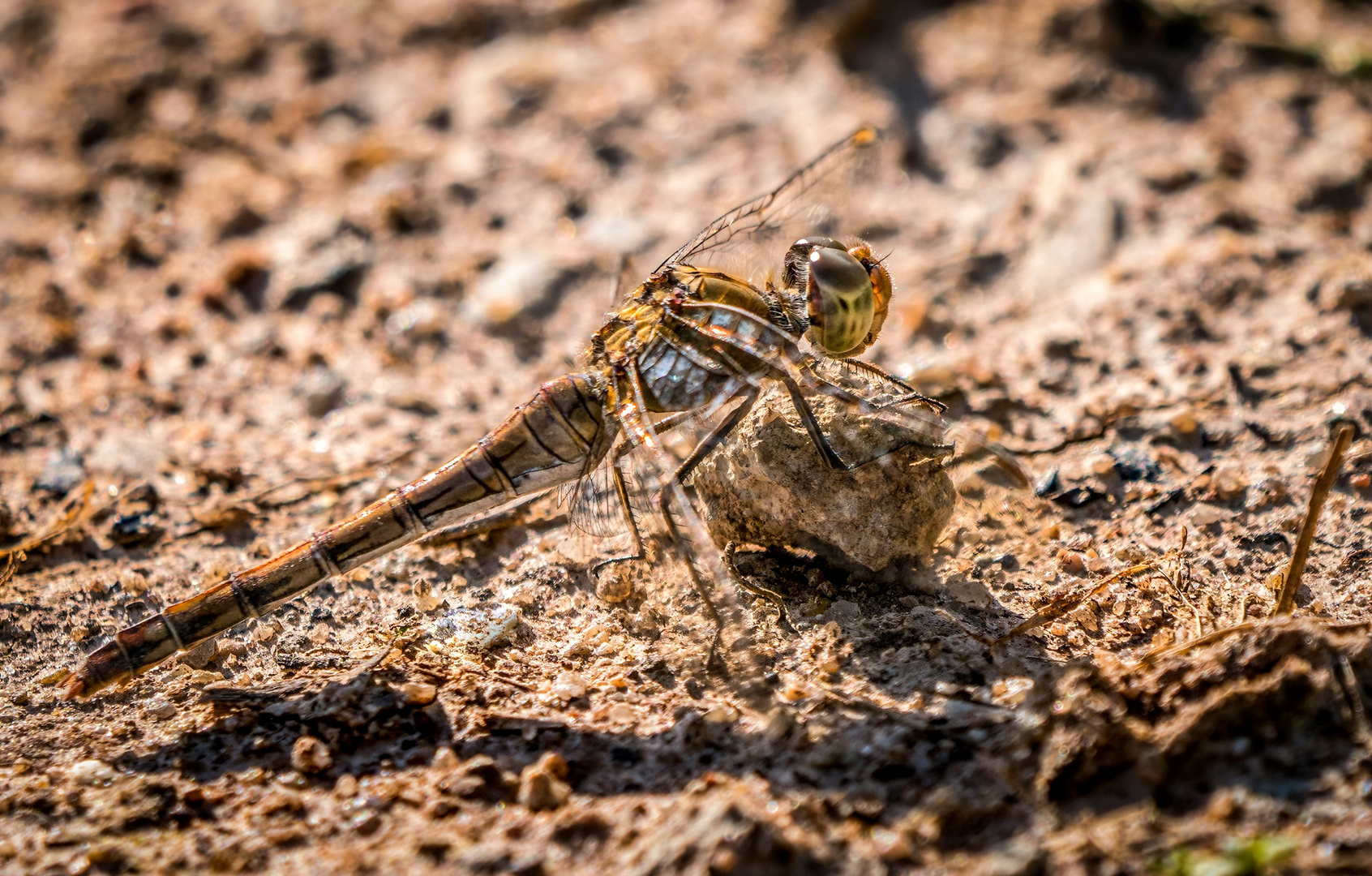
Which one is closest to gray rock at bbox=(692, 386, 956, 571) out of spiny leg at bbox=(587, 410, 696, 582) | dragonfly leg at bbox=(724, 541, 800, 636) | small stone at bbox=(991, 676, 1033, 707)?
dragonfly leg at bbox=(724, 541, 800, 636)

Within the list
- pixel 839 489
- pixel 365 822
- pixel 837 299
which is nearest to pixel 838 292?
pixel 837 299

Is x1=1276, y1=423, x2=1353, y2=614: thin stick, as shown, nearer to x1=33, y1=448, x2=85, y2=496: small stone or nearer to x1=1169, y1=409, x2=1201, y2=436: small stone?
x1=1169, y1=409, x2=1201, y2=436: small stone

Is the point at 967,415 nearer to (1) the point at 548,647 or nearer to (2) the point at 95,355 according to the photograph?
(1) the point at 548,647

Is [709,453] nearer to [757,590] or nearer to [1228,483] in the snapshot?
[757,590]

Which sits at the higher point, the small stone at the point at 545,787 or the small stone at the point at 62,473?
the small stone at the point at 62,473

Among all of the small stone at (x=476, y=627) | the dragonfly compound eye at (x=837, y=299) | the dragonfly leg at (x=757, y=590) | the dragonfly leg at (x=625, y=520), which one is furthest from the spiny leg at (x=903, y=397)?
the small stone at (x=476, y=627)

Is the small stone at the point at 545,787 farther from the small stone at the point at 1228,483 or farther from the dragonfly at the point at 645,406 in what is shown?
the small stone at the point at 1228,483
